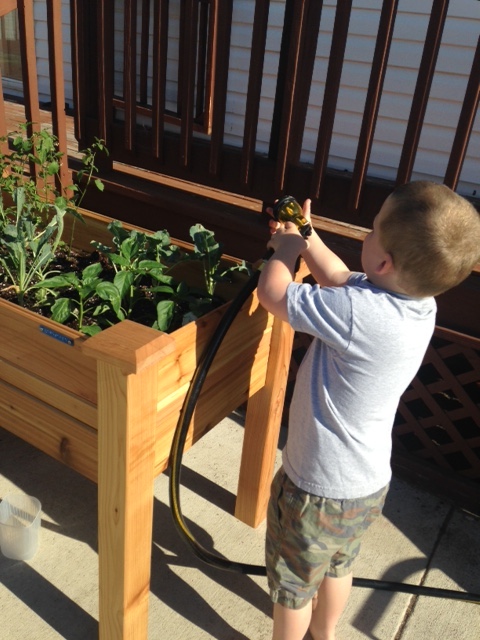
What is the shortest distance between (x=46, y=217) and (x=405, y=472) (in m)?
1.95

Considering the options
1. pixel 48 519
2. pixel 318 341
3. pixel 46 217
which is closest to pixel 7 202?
pixel 46 217

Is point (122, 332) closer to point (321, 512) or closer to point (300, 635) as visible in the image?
point (321, 512)

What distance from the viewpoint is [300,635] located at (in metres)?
1.82

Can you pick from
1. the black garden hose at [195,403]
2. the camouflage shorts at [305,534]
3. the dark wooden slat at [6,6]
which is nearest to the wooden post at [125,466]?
the black garden hose at [195,403]

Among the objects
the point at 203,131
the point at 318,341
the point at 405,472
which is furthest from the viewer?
the point at 203,131

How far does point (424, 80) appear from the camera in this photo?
8.55ft

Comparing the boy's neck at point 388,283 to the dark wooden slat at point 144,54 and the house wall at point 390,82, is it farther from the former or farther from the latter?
the dark wooden slat at point 144,54

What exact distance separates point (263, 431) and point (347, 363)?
0.88 m

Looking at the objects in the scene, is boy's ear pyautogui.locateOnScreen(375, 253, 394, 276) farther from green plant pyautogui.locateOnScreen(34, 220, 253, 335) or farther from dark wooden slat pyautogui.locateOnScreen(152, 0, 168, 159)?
dark wooden slat pyautogui.locateOnScreen(152, 0, 168, 159)

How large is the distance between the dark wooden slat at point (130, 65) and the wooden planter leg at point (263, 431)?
6.08 ft

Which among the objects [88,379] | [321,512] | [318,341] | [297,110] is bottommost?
[321,512]

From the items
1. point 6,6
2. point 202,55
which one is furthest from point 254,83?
point 202,55

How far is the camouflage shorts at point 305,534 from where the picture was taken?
1.62m

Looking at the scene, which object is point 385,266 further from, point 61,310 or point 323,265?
point 61,310
